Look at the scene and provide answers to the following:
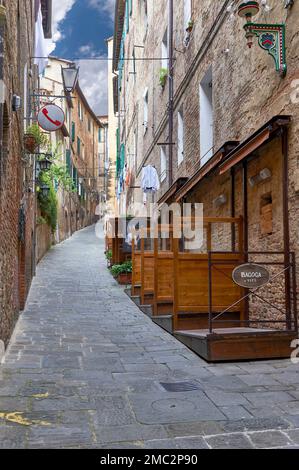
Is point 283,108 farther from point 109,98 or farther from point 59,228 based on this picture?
point 109,98

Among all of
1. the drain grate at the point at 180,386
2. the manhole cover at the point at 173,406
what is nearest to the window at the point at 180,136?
the drain grate at the point at 180,386

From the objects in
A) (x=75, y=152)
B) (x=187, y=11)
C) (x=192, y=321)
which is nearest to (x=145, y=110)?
(x=187, y=11)

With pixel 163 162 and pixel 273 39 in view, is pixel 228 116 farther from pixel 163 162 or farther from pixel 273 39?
pixel 163 162

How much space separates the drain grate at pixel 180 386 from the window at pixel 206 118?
6106 millimetres

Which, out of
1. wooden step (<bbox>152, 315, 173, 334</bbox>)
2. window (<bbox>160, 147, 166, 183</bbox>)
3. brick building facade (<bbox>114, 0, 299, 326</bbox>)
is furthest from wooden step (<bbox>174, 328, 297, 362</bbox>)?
window (<bbox>160, 147, 166, 183</bbox>)

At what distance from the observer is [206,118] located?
10.8 metres

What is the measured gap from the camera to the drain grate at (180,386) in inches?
192

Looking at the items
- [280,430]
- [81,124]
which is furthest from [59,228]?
[280,430]

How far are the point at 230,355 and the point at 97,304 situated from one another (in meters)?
5.96

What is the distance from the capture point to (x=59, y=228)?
2781cm

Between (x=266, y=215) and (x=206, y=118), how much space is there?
14.6 ft

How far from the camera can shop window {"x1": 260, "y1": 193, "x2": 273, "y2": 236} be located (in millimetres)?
6816

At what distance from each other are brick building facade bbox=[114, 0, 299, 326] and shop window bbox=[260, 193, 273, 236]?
0.5 inches
